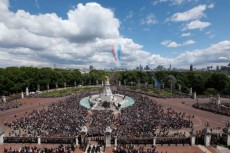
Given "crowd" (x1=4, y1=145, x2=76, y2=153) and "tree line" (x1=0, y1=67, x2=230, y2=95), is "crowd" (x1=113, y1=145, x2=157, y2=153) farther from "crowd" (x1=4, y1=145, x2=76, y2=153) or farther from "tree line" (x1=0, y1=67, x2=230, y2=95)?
"tree line" (x1=0, y1=67, x2=230, y2=95)

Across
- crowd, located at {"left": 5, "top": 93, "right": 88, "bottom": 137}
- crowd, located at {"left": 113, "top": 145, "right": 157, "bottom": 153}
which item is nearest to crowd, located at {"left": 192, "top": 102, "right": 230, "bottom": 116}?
crowd, located at {"left": 113, "top": 145, "right": 157, "bottom": 153}

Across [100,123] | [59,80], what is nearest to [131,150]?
[100,123]

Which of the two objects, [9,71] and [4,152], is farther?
[9,71]

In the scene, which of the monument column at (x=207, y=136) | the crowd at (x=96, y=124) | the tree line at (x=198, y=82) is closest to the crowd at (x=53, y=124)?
the crowd at (x=96, y=124)

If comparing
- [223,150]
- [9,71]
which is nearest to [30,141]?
[223,150]

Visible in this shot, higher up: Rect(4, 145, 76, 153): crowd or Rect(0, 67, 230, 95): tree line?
Rect(0, 67, 230, 95): tree line

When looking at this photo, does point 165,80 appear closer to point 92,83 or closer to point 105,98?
point 92,83

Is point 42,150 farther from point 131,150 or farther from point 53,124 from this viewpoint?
point 131,150

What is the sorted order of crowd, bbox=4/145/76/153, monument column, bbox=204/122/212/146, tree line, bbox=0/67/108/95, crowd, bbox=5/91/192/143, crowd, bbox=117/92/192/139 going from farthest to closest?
tree line, bbox=0/67/108/95 < crowd, bbox=5/91/192/143 < crowd, bbox=117/92/192/139 < monument column, bbox=204/122/212/146 < crowd, bbox=4/145/76/153

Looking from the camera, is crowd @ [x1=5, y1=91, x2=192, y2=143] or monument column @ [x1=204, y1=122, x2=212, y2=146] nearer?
monument column @ [x1=204, y1=122, x2=212, y2=146]
